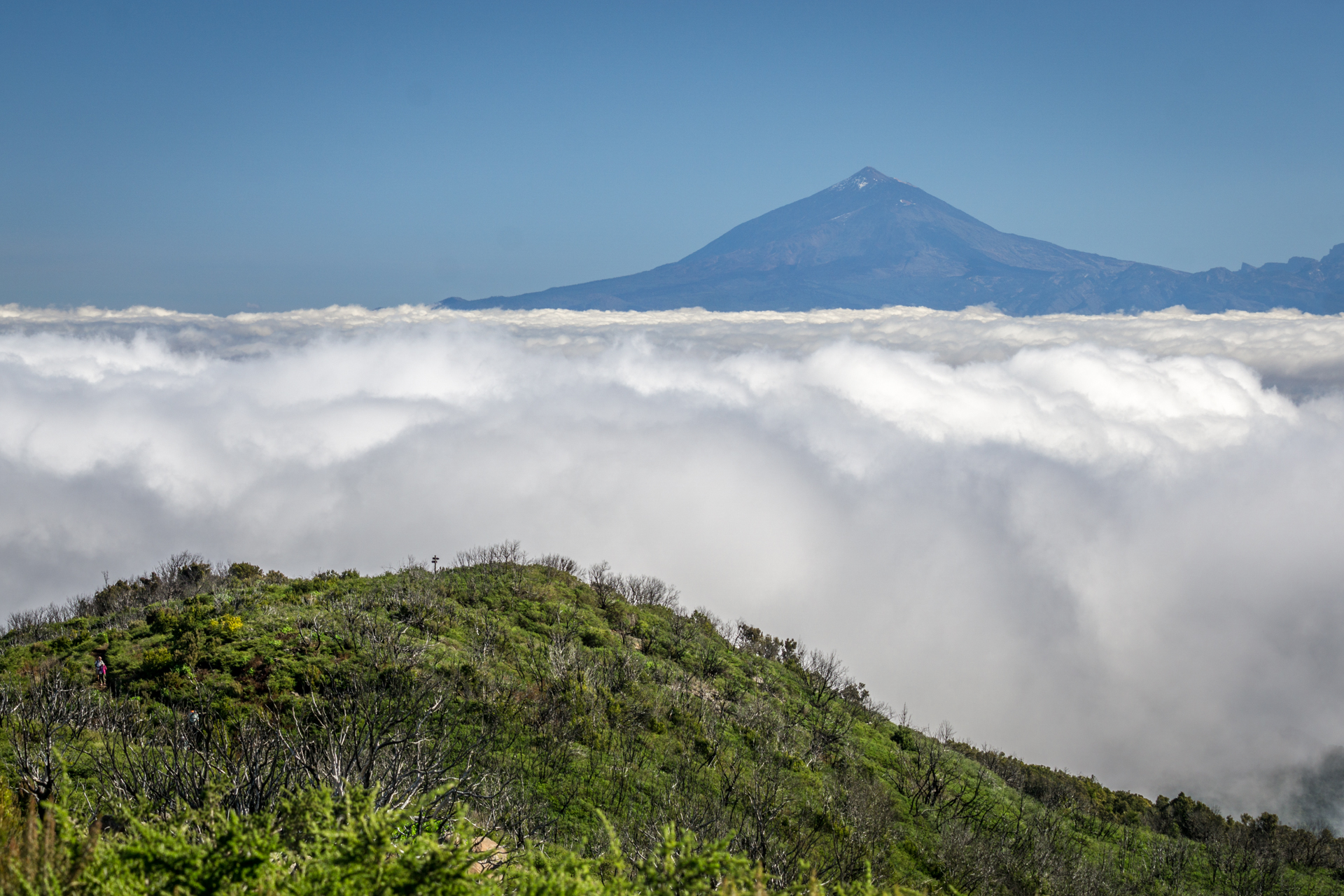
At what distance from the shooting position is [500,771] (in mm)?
15211

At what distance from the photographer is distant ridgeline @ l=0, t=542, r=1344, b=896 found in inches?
226

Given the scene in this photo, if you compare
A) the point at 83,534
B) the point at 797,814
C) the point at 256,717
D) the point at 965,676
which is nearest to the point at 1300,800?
the point at 965,676

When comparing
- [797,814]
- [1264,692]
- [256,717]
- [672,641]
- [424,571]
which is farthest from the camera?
[1264,692]

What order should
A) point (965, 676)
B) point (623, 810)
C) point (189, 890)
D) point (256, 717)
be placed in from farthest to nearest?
1. point (965, 676)
2. point (623, 810)
3. point (256, 717)
4. point (189, 890)

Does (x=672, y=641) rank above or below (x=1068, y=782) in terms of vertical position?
above

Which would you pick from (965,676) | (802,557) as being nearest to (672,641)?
(965,676)

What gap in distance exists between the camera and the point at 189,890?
5250 mm

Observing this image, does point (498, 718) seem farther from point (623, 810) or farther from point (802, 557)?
point (802, 557)

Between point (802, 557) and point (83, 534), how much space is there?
17034cm

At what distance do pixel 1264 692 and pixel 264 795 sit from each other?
20840 cm

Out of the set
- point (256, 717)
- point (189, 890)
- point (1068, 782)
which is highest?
point (189, 890)

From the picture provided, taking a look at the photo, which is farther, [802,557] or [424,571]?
[802,557]

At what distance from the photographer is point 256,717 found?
15758 mm

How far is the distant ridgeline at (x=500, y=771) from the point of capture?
574 cm
